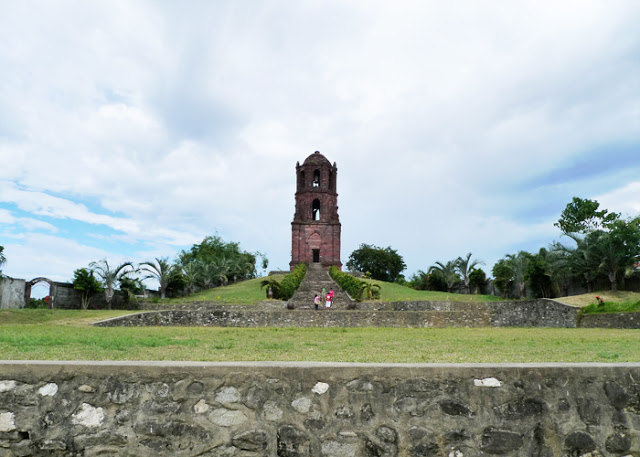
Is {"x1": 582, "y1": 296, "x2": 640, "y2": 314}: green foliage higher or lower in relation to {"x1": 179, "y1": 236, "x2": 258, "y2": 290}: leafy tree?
lower

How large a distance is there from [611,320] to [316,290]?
19.4 m

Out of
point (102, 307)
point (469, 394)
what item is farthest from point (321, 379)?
point (102, 307)

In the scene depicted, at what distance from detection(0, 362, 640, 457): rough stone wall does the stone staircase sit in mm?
20334

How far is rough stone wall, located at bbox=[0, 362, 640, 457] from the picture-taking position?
11.1 ft

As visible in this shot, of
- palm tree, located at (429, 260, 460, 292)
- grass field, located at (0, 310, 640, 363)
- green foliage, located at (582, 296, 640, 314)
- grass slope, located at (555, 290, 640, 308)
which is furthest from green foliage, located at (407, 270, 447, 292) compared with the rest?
grass field, located at (0, 310, 640, 363)

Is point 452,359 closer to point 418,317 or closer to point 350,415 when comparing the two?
point 350,415

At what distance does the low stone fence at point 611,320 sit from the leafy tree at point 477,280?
1817cm

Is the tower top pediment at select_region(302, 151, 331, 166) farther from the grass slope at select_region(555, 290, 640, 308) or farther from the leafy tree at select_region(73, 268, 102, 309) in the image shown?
the grass slope at select_region(555, 290, 640, 308)

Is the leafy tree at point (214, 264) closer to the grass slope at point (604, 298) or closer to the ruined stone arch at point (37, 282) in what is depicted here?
the ruined stone arch at point (37, 282)

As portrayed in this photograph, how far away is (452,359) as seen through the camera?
15.6ft

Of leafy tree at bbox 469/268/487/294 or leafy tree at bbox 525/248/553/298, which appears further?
leafy tree at bbox 469/268/487/294

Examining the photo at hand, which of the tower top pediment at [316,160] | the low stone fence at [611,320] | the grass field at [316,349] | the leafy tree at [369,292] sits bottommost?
the low stone fence at [611,320]

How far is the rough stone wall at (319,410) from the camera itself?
337 centimetres

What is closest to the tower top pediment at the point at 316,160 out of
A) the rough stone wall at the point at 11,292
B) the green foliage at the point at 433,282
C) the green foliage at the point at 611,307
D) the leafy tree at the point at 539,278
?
the green foliage at the point at 433,282
